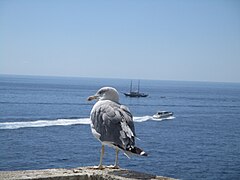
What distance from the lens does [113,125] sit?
18.6 ft

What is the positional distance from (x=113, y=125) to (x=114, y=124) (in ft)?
0.07

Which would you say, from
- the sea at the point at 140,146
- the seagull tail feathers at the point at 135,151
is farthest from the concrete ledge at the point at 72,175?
the sea at the point at 140,146

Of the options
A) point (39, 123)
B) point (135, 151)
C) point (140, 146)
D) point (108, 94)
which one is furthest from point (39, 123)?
point (135, 151)

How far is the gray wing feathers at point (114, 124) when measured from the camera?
17.9 feet

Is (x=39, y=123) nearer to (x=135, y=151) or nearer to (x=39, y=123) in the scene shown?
(x=39, y=123)

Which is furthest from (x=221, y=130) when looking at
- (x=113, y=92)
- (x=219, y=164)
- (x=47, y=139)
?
(x=113, y=92)

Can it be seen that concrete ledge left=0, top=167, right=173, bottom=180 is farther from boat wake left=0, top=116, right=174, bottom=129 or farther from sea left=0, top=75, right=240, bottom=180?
boat wake left=0, top=116, right=174, bottom=129

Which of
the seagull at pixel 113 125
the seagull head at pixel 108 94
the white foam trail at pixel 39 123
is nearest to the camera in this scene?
the seagull at pixel 113 125

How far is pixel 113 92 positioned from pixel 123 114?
1.74 feet

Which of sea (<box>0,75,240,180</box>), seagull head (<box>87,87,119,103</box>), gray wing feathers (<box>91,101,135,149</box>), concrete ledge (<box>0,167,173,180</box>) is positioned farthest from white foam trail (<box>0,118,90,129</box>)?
concrete ledge (<box>0,167,173,180</box>)

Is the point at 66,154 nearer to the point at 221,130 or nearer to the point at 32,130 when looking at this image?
the point at 32,130

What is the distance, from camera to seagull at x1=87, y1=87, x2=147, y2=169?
17.6 ft

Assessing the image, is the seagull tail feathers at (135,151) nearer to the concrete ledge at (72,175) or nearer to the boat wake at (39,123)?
the concrete ledge at (72,175)

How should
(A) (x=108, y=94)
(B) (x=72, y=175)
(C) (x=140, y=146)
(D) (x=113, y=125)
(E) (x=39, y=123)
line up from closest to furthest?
(B) (x=72, y=175) → (D) (x=113, y=125) → (A) (x=108, y=94) → (C) (x=140, y=146) → (E) (x=39, y=123)
